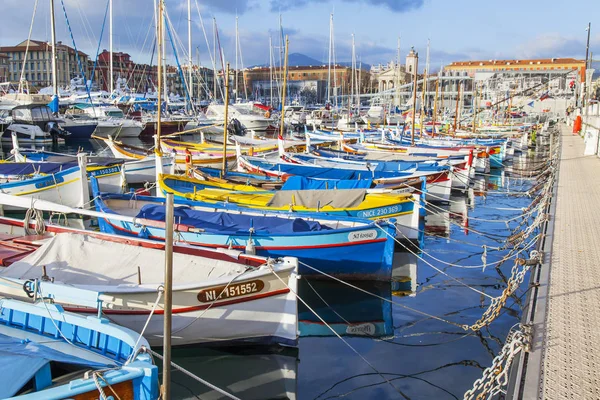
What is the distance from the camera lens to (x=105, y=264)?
35.0ft

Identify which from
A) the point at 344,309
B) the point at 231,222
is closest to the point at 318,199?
the point at 231,222

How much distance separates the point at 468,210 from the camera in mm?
24734

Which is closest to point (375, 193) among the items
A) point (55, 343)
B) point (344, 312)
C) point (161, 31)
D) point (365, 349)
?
point (344, 312)

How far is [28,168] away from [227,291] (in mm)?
19303

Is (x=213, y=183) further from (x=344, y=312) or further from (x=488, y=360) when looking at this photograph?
(x=488, y=360)

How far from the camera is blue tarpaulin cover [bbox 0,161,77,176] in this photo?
24.2 meters

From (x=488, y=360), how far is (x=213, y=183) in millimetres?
12317

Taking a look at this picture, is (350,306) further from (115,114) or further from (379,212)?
(115,114)

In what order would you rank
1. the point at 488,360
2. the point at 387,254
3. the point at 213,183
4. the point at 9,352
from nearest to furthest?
the point at 9,352 < the point at 488,360 < the point at 387,254 < the point at 213,183

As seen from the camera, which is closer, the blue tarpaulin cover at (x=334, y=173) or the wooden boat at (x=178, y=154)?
the blue tarpaulin cover at (x=334, y=173)

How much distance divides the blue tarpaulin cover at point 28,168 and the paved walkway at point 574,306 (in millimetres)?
20985

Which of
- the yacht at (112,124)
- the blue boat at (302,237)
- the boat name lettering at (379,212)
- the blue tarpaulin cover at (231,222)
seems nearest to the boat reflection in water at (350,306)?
the blue boat at (302,237)

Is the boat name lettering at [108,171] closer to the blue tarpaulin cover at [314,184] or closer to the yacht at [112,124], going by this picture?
the blue tarpaulin cover at [314,184]

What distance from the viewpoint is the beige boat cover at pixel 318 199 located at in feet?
53.8
